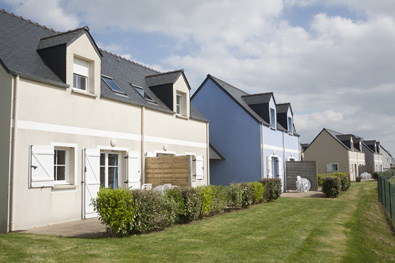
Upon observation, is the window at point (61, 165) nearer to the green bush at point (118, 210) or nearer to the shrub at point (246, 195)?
the green bush at point (118, 210)

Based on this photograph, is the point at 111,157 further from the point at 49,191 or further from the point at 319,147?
the point at 319,147

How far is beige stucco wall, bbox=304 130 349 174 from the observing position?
43.8 meters

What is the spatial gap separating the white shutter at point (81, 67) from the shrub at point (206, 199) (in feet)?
18.0

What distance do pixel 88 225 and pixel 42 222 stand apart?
122cm

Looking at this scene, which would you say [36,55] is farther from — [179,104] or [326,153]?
[326,153]

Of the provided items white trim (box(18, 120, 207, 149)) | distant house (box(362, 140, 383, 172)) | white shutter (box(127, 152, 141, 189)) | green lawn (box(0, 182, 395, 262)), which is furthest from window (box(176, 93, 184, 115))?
distant house (box(362, 140, 383, 172))

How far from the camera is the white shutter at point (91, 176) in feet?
37.2

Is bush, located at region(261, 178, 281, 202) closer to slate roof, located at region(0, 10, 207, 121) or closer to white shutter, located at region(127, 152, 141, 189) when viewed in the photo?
slate roof, located at region(0, 10, 207, 121)

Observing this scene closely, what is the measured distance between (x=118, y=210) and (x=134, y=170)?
537 centimetres

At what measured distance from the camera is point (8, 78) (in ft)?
31.1

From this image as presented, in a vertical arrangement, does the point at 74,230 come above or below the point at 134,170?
below

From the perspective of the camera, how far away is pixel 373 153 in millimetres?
58625

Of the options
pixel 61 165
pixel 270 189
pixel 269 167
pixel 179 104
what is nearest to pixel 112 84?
pixel 179 104

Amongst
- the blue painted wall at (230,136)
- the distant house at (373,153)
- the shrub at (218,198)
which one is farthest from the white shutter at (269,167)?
the distant house at (373,153)
